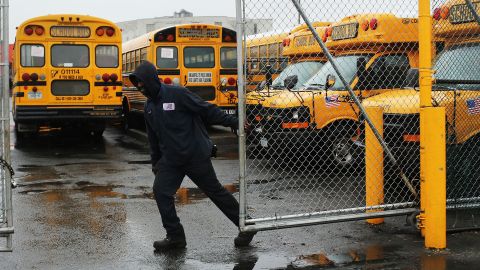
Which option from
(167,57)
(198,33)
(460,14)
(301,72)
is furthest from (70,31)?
(460,14)

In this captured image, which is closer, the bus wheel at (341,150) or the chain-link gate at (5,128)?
the chain-link gate at (5,128)

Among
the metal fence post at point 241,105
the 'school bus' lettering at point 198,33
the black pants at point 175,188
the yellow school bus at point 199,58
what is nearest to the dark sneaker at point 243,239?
the black pants at point 175,188

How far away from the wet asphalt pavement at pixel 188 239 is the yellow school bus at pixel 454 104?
63 centimetres

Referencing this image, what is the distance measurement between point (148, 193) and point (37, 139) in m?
9.52

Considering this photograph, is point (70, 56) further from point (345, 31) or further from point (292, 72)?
point (345, 31)

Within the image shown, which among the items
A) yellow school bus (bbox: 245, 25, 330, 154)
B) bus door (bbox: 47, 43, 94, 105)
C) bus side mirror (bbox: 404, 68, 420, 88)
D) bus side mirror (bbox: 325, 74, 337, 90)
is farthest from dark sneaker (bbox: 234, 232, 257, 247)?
bus door (bbox: 47, 43, 94, 105)

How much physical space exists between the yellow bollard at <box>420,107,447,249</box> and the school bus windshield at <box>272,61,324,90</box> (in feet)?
21.5

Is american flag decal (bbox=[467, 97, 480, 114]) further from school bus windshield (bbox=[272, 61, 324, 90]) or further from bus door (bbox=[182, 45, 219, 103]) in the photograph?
bus door (bbox=[182, 45, 219, 103])

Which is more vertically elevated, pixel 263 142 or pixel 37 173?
pixel 263 142

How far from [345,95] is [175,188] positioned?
535 centimetres

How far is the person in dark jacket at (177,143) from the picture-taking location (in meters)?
6.30

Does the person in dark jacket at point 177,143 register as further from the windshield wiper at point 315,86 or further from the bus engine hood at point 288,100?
the windshield wiper at point 315,86

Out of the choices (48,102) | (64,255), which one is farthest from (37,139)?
(64,255)

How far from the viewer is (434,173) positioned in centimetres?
618
